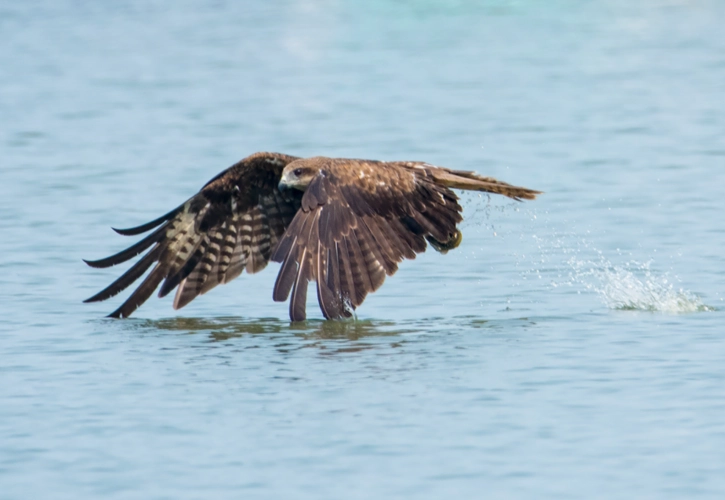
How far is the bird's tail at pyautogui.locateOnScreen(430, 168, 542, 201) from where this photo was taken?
1082cm

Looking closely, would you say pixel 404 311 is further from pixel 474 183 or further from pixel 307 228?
pixel 307 228

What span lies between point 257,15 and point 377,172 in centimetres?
2541

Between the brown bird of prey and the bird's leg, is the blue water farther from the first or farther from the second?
the bird's leg

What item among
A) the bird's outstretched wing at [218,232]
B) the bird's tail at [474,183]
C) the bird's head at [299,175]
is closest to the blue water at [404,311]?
the bird's outstretched wing at [218,232]

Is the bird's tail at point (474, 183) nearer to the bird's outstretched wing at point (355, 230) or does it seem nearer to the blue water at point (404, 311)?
the bird's outstretched wing at point (355, 230)

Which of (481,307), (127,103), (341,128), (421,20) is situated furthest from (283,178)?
(421,20)

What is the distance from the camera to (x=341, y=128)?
20.1 metres

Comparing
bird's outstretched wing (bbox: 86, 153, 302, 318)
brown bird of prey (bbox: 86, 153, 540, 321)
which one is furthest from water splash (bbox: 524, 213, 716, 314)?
bird's outstretched wing (bbox: 86, 153, 302, 318)

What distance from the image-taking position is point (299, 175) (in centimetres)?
1062

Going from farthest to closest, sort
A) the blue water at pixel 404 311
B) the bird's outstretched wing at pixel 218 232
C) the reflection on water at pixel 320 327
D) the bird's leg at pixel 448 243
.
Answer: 1. the bird's outstretched wing at pixel 218 232
2. the bird's leg at pixel 448 243
3. the reflection on water at pixel 320 327
4. the blue water at pixel 404 311

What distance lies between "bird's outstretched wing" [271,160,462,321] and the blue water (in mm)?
445

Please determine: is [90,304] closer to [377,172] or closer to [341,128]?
[377,172]

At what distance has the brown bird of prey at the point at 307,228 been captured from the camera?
982 cm

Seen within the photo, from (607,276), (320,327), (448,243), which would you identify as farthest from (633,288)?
(320,327)
